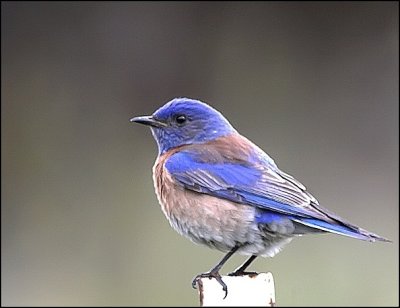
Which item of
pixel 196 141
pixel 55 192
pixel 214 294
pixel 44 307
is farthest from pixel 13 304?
pixel 214 294

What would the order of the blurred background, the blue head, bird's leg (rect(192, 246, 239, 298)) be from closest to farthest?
bird's leg (rect(192, 246, 239, 298)) < the blue head < the blurred background

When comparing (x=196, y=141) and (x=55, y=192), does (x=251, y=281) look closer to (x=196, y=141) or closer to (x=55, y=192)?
(x=196, y=141)

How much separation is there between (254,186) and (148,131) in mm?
3036

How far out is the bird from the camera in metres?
3.68

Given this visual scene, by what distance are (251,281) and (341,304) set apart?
11.1ft

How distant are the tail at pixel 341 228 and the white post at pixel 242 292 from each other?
44 cm

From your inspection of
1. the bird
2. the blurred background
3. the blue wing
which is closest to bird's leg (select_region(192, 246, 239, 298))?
the bird

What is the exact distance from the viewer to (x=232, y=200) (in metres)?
3.82

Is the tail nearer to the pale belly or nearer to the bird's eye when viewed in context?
the pale belly

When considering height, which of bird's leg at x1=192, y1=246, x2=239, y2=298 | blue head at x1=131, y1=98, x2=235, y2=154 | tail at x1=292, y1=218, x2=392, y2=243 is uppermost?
blue head at x1=131, y1=98, x2=235, y2=154

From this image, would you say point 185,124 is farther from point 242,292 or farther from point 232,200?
point 242,292

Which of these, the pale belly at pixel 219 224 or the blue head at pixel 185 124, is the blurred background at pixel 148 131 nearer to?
the blue head at pixel 185 124

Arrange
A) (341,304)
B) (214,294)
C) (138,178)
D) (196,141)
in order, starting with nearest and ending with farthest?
(214,294) → (196,141) → (341,304) → (138,178)

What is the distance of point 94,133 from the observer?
6719 millimetres
